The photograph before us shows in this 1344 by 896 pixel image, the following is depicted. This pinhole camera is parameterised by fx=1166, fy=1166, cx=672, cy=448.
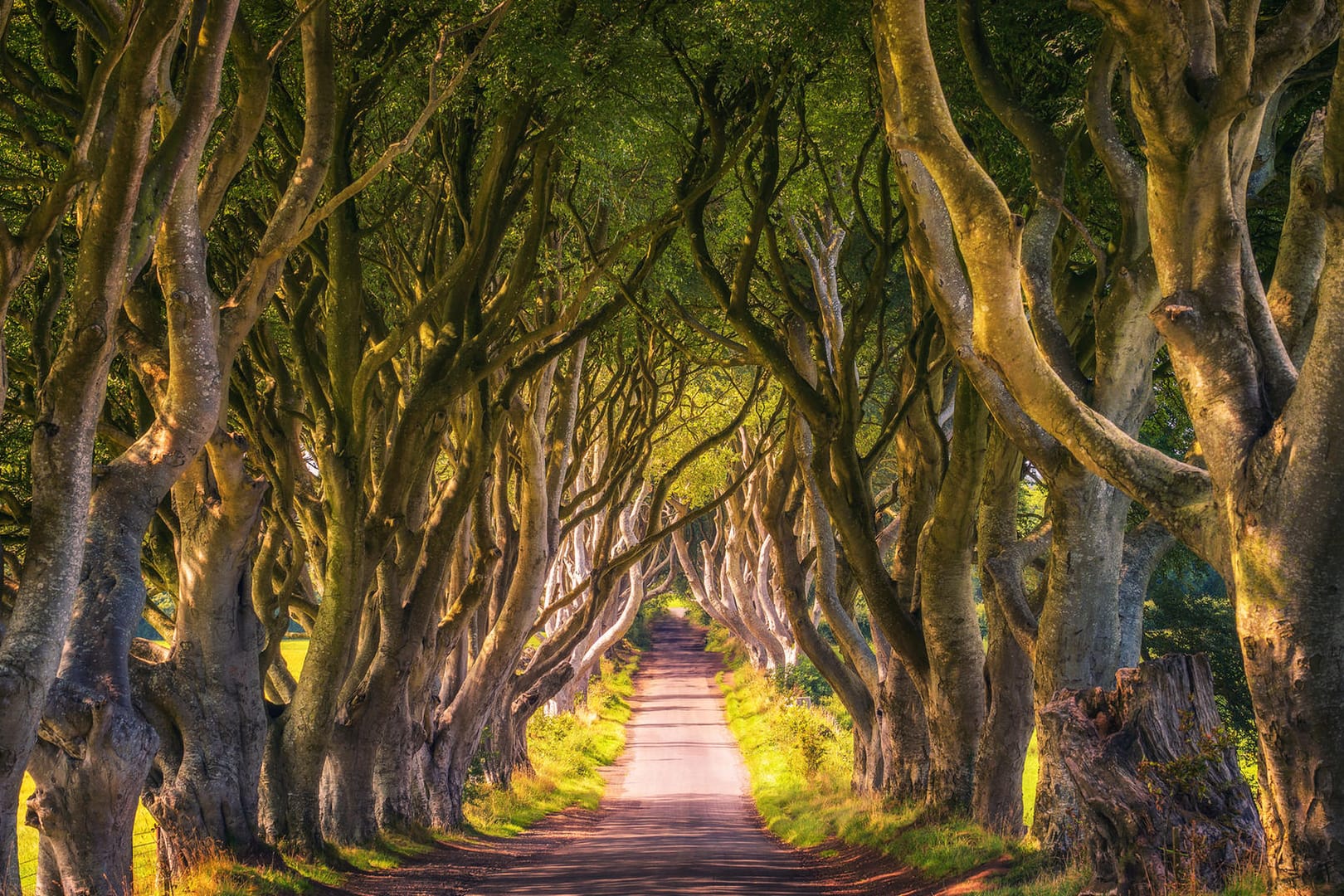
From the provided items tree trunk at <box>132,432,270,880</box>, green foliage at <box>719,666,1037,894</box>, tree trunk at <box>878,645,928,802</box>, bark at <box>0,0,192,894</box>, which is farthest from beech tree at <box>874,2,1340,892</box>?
tree trunk at <box>878,645,928,802</box>

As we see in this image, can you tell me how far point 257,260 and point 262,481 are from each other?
7.01 ft

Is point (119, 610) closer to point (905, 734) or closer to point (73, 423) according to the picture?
point (73, 423)

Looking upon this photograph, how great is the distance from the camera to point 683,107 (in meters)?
12.9

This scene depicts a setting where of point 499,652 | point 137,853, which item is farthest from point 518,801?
point 137,853

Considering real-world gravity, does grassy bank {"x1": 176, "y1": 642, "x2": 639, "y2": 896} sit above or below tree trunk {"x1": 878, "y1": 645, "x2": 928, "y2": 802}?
below

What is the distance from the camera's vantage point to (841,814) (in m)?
16.4

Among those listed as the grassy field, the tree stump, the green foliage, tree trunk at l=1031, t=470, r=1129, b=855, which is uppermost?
tree trunk at l=1031, t=470, r=1129, b=855

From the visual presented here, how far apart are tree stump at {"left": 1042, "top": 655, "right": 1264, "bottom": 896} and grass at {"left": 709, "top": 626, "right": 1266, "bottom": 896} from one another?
309 millimetres

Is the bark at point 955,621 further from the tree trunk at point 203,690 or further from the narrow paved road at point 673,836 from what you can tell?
the tree trunk at point 203,690

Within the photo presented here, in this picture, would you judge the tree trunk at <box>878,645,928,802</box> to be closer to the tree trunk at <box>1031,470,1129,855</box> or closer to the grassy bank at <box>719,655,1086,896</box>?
the grassy bank at <box>719,655,1086,896</box>

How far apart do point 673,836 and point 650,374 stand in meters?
7.11

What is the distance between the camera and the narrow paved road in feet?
38.6

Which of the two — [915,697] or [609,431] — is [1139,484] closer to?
[915,697]

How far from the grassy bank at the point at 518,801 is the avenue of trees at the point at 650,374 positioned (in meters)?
0.41
